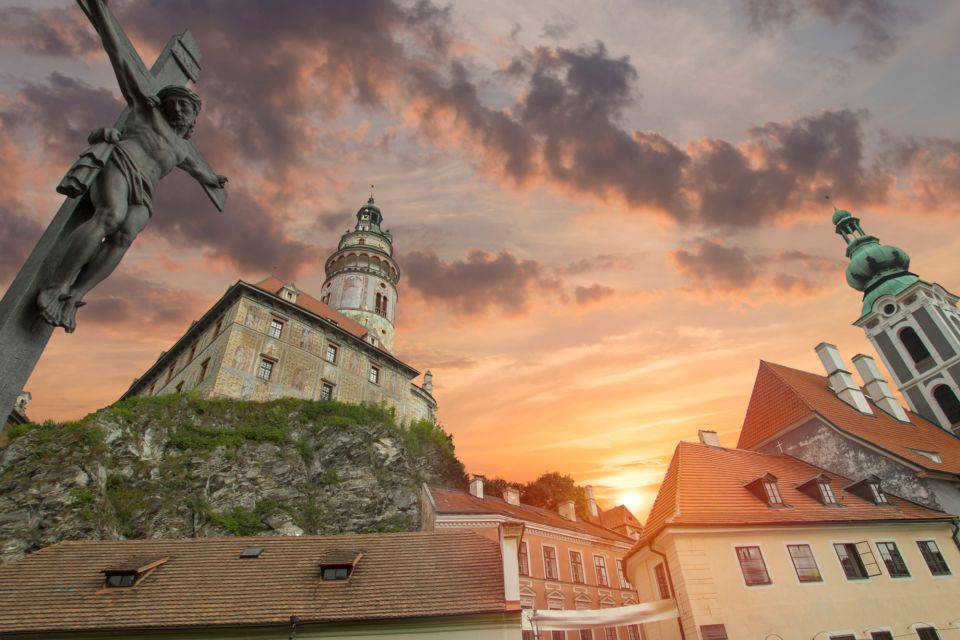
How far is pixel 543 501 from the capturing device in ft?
164

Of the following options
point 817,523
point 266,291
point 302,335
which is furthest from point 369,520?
point 817,523

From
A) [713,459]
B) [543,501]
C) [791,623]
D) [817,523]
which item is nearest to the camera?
[791,623]

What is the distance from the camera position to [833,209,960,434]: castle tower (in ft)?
121

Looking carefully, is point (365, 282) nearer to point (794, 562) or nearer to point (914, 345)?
point (794, 562)

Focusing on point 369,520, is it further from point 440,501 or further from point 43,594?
point 43,594

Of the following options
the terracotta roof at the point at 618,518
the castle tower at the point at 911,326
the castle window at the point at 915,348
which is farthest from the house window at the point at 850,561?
the castle window at the point at 915,348

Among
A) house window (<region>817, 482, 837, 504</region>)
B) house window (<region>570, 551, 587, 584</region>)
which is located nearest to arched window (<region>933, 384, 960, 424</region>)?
→ house window (<region>817, 482, 837, 504</region>)

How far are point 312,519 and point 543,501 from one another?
28988 millimetres

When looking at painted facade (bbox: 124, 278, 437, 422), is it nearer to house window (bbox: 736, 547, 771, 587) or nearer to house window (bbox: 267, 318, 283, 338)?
house window (bbox: 267, 318, 283, 338)

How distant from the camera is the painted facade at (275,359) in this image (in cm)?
3250

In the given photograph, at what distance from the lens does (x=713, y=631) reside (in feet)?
53.8

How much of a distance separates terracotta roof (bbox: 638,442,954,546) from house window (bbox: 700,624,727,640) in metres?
3.20

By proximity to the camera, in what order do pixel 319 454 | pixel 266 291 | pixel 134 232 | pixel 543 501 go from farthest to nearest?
1. pixel 543 501
2. pixel 266 291
3. pixel 319 454
4. pixel 134 232

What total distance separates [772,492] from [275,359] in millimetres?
30006
